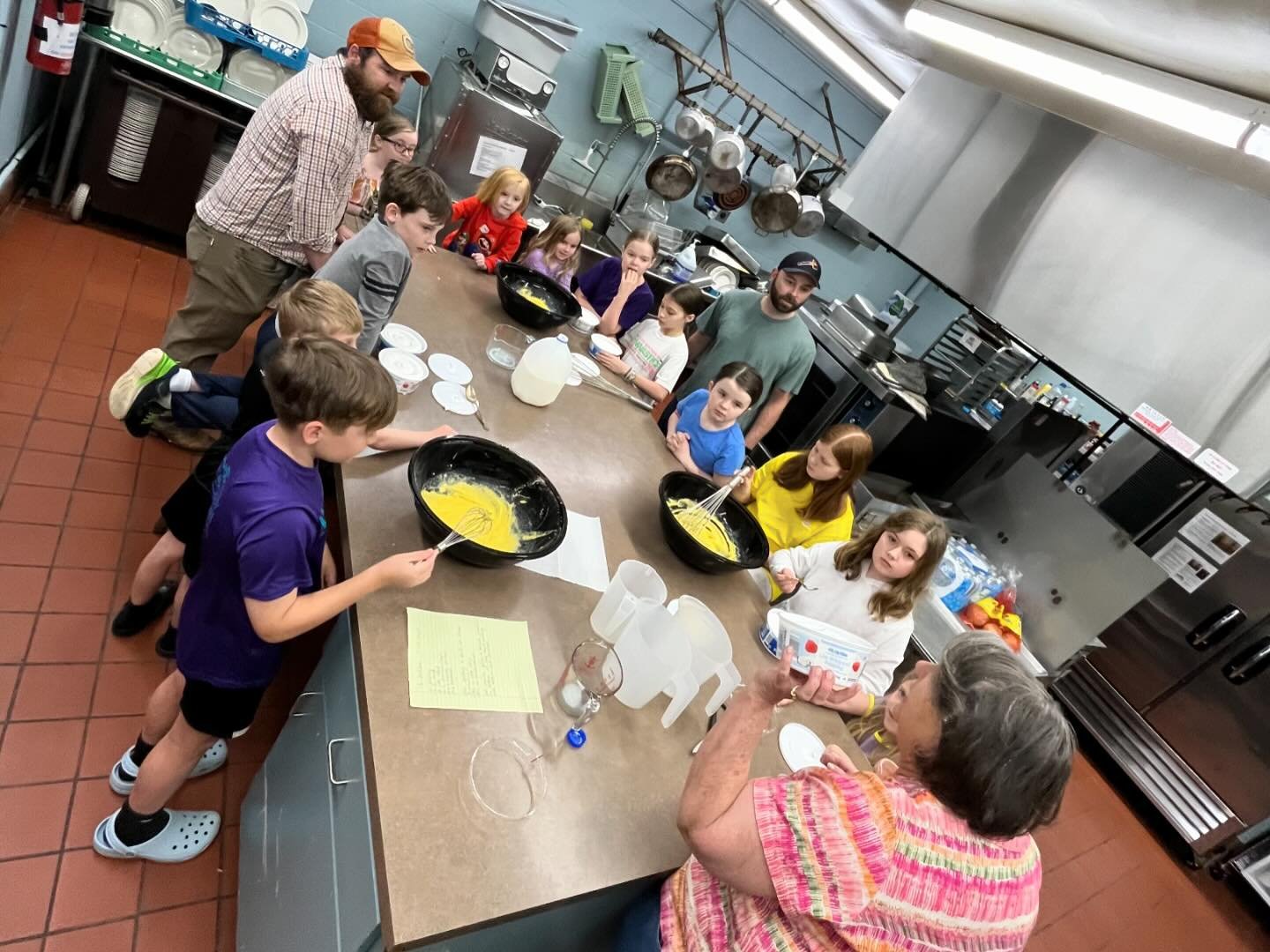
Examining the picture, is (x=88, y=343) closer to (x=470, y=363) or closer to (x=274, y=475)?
(x=470, y=363)

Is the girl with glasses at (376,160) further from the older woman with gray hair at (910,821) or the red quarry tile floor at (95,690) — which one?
the older woman with gray hair at (910,821)

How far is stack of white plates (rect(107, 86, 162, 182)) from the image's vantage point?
131 inches

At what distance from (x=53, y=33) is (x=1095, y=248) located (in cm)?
421

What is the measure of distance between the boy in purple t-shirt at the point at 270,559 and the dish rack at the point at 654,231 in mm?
3876

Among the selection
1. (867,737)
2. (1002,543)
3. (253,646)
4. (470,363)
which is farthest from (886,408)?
(253,646)

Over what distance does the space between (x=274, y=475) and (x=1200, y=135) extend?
2243 mm

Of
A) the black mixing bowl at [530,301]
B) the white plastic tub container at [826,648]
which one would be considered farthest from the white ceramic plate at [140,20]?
the white plastic tub container at [826,648]

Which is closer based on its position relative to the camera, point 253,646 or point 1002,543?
point 253,646

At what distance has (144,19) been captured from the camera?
340cm

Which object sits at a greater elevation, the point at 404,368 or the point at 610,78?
the point at 610,78

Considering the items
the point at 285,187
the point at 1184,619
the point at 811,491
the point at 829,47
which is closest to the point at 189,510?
the point at 285,187

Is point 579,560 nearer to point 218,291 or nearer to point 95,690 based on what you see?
point 95,690

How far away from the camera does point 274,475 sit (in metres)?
1.22

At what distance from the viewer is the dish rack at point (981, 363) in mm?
4172
